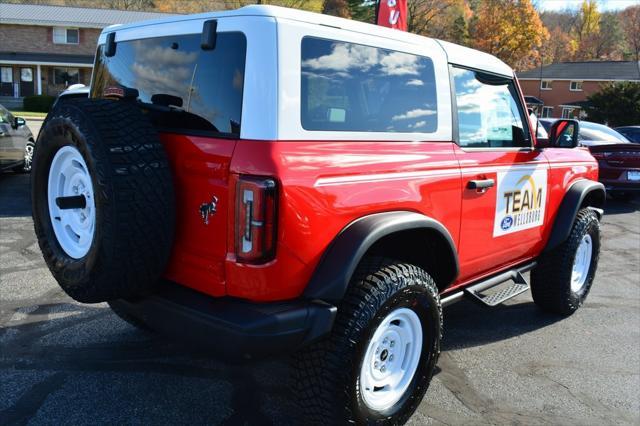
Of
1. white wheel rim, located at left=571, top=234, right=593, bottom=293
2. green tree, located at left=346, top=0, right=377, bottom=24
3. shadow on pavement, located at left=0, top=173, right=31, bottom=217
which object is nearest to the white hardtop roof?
white wheel rim, located at left=571, top=234, right=593, bottom=293

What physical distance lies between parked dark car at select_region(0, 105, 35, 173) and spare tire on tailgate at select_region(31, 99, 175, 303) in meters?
7.43

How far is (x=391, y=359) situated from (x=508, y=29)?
6197 centimetres

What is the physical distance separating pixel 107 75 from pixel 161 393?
193cm

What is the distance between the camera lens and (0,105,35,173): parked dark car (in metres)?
9.13

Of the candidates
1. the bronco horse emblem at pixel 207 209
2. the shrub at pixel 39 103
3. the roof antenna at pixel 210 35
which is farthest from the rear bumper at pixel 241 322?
the shrub at pixel 39 103

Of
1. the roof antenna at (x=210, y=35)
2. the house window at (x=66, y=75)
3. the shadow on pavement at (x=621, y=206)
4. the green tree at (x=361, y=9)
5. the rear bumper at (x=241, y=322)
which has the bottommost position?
the shadow on pavement at (x=621, y=206)

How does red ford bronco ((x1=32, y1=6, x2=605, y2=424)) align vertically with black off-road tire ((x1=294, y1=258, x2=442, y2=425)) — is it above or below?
above

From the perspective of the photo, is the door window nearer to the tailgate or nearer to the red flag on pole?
the tailgate

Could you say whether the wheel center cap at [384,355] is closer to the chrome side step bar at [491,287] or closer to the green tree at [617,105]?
the chrome side step bar at [491,287]

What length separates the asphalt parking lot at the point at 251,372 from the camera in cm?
311

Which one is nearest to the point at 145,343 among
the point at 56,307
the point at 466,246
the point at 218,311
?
the point at 56,307

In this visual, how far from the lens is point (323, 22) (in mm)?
2645

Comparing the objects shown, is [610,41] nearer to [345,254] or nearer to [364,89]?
[364,89]

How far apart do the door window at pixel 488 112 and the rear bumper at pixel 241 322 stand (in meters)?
1.61
